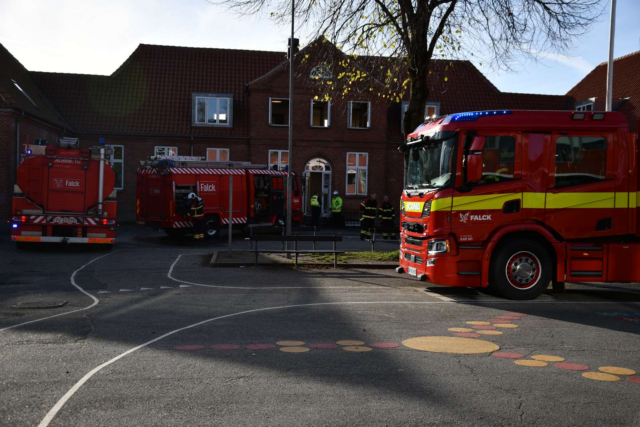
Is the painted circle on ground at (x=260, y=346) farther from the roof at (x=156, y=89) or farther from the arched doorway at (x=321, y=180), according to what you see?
the arched doorway at (x=321, y=180)

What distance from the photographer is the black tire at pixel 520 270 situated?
10.7 metres

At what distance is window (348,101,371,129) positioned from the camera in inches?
1441

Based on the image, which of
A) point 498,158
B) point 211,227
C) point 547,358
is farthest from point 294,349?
point 211,227

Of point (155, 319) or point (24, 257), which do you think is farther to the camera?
point (24, 257)

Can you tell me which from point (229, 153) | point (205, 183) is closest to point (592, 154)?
point (205, 183)

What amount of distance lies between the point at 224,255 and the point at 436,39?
26.2 ft

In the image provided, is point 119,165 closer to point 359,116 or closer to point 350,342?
point 359,116

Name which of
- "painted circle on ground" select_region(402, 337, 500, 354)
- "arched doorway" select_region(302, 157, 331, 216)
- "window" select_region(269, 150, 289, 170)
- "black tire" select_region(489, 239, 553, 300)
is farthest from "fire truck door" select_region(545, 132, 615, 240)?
"arched doorway" select_region(302, 157, 331, 216)

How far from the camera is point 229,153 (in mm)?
35875

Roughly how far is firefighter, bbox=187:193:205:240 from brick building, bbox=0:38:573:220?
496 inches

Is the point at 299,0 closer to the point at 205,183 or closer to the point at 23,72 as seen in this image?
the point at 205,183

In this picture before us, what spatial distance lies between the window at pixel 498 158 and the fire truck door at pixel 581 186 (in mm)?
694

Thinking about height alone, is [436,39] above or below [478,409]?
above

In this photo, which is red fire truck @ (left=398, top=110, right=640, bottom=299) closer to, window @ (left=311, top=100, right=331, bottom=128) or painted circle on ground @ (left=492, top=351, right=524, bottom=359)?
painted circle on ground @ (left=492, top=351, right=524, bottom=359)
